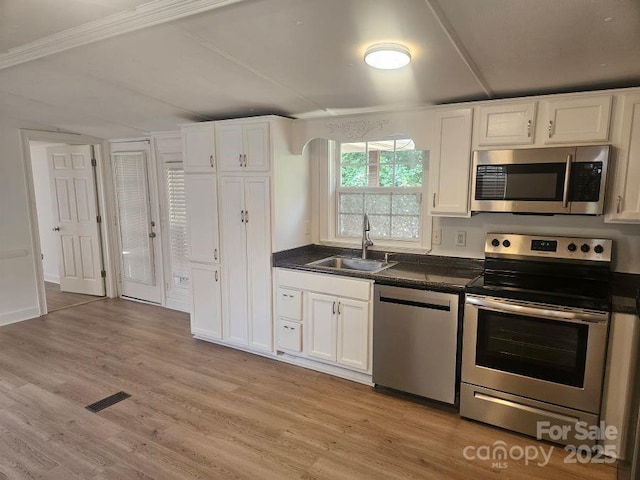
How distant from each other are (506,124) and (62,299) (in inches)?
229

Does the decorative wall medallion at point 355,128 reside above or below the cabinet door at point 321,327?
above

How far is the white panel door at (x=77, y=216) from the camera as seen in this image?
5281mm

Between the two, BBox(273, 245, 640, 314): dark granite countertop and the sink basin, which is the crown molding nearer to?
BBox(273, 245, 640, 314): dark granite countertop

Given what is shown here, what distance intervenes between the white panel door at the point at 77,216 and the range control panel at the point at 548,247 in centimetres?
498

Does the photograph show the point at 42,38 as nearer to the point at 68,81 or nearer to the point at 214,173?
the point at 68,81

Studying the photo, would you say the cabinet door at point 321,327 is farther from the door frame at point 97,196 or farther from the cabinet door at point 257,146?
the door frame at point 97,196

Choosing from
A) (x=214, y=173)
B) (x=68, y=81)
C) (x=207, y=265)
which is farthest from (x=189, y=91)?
(x=207, y=265)

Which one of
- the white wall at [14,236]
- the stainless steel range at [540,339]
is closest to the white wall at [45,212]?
the white wall at [14,236]

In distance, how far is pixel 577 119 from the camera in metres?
2.43

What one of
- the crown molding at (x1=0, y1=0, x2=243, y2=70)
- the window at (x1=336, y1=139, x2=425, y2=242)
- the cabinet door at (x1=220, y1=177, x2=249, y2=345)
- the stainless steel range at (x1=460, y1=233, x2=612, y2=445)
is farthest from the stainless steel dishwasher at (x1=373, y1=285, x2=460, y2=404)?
the crown molding at (x1=0, y1=0, x2=243, y2=70)

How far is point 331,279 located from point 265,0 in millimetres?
1958

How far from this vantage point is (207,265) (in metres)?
3.82

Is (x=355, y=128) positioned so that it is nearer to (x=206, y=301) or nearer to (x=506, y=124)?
(x=506, y=124)

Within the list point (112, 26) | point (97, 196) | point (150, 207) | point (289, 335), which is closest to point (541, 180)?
point (289, 335)
